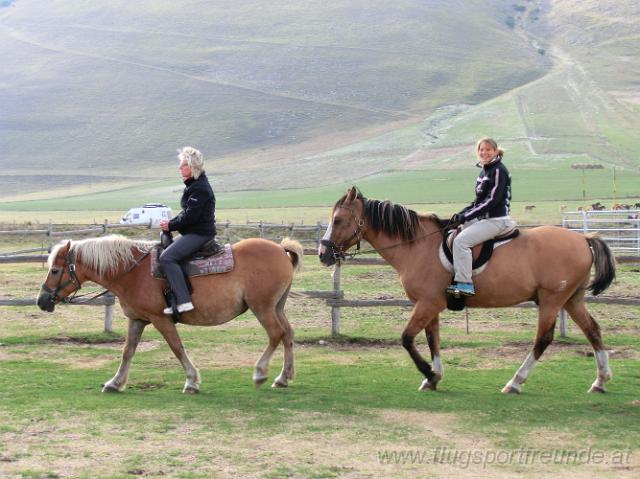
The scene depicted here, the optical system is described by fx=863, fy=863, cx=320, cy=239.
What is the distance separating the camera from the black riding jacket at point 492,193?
33.0 ft

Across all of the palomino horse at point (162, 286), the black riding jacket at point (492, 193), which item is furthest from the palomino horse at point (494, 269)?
the palomino horse at point (162, 286)

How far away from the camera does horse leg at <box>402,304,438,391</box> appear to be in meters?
9.91

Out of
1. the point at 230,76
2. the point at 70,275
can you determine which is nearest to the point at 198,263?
the point at 70,275

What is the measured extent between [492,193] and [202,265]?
11.5 ft

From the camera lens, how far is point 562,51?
530 ft

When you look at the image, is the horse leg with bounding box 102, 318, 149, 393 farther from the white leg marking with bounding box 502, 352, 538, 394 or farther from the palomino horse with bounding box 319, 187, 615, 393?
the white leg marking with bounding box 502, 352, 538, 394

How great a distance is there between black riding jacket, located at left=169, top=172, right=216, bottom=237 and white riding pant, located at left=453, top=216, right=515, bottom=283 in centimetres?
288

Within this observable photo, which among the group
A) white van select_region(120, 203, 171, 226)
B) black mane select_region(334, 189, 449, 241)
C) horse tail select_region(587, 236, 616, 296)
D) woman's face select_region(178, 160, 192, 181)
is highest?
woman's face select_region(178, 160, 192, 181)

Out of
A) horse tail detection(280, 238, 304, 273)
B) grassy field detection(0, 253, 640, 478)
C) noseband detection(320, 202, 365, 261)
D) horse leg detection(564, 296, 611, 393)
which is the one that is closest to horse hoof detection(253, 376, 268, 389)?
grassy field detection(0, 253, 640, 478)

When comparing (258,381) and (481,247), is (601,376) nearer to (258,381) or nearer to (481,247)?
(481,247)

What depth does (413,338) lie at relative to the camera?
32.6ft

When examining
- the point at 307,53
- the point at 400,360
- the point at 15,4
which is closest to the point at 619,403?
the point at 400,360

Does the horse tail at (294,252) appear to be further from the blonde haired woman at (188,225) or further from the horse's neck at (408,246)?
the blonde haired woman at (188,225)

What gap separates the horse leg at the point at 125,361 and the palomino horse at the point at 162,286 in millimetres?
12
